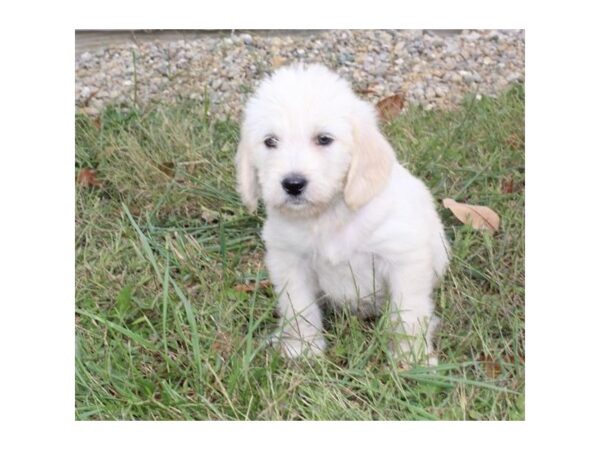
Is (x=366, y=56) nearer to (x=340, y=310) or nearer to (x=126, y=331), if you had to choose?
(x=340, y=310)

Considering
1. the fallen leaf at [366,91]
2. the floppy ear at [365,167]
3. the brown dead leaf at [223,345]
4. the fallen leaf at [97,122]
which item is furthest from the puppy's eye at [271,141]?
the fallen leaf at [97,122]

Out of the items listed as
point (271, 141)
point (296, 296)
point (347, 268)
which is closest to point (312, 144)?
point (271, 141)

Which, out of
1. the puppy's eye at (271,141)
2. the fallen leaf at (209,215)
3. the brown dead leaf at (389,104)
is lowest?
the fallen leaf at (209,215)

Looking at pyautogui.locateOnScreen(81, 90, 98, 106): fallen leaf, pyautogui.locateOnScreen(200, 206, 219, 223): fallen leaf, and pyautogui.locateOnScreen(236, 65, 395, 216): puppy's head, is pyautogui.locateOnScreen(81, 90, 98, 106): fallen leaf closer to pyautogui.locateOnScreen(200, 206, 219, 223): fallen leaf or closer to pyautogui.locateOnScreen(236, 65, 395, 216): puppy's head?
pyautogui.locateOnScreen(200, 206, 219, 223): fallen leaf

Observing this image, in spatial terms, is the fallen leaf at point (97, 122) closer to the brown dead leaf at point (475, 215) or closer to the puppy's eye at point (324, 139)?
the puppy's eye at point (324, 139)

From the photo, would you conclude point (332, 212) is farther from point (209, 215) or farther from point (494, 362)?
point (209, 215)

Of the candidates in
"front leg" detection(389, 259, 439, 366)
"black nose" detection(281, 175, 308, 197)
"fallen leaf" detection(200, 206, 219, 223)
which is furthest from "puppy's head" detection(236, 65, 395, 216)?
"fallen leaf" detection(200, 206, 219, 223)

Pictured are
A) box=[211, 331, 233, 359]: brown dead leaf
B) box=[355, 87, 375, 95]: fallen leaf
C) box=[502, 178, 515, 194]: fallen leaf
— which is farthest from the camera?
box=[355, 87, 375, 95]: fallen leaf
